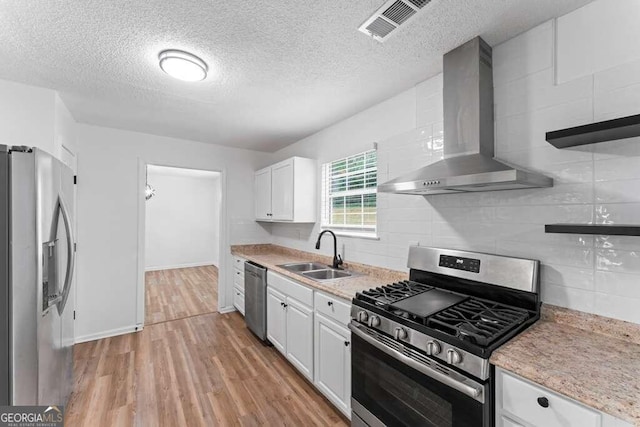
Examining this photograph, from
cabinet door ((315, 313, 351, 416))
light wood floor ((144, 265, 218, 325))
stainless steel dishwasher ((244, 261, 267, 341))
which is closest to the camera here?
cabinet door ((315, 313, 351, 416))

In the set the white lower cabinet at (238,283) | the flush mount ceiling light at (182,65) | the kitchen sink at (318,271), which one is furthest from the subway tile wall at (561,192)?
the white lower cabinet at (238,283)

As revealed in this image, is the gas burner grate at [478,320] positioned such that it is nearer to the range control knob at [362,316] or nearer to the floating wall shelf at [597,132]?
the range control knob at [362,316]

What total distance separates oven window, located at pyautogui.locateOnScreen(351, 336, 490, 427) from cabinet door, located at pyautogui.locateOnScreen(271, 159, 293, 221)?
2.07 metres

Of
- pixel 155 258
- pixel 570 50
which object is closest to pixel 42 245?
pixel 570 50

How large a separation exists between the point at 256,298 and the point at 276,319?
508mm

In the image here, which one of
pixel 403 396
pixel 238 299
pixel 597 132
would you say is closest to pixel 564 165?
pixel 597 132

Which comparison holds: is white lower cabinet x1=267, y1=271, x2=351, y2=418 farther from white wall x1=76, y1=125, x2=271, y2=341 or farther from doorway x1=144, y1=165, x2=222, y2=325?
doorway x1=144, y1=165, x2=222, y2=325

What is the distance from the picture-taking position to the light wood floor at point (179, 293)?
4172 millimetres

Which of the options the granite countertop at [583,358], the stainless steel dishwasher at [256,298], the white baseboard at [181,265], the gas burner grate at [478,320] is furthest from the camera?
the white baseboard at [181,265]

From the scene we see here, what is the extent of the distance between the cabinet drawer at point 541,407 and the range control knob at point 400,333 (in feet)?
1.37

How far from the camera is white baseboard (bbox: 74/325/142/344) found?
10.6 ft

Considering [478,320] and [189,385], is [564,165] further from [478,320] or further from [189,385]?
[189,385]

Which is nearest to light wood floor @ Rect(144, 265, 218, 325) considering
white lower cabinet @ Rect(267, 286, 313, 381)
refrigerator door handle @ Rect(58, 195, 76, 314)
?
white lower cabinet @ Rect(267, 286, 313, 381)

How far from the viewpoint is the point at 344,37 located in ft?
5.45
